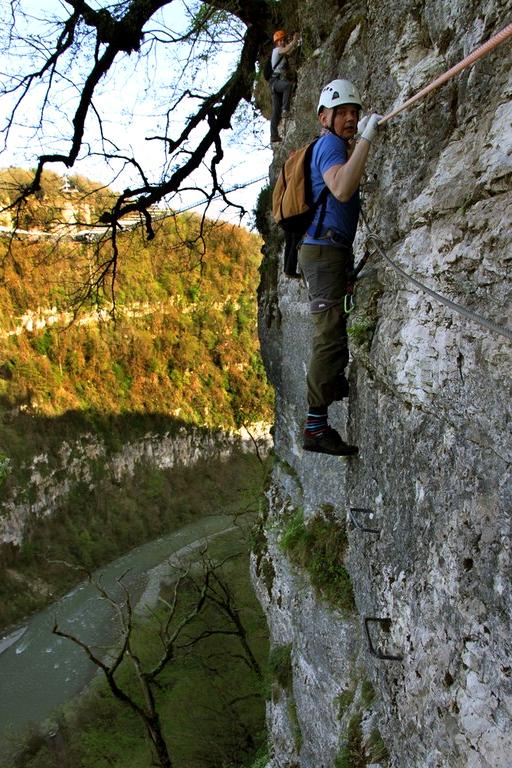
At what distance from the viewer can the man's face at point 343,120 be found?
325 centimetres

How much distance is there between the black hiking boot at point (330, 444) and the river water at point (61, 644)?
1408 cm

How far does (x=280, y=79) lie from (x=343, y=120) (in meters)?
4.85

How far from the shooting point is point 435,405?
2633mm

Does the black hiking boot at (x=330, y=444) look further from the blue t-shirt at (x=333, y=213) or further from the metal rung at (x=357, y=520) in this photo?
the blue t-shirt at (x=333, y=213)

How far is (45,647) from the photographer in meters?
21.4

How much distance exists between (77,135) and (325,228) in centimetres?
564

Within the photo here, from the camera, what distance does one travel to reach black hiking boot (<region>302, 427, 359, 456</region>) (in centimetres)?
372

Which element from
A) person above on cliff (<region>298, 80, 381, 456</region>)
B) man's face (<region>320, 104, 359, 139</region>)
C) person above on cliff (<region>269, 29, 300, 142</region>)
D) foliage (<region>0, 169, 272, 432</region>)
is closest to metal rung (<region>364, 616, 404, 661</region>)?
person above on cliff (<region>298, 80, 381, 456</region>)

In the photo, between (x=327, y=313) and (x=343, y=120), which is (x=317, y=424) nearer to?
(x=327, y=313)

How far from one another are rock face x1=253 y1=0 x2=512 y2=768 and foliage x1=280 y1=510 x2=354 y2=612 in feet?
3.65

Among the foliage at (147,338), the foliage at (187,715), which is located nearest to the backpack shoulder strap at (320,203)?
the foliage at (187,715)

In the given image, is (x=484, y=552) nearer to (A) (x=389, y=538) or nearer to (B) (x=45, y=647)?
(A) (x=389, y=538)

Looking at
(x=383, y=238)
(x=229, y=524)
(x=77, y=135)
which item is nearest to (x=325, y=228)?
(x=383, y=238)

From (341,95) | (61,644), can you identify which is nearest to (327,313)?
(341,95)
